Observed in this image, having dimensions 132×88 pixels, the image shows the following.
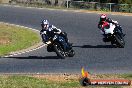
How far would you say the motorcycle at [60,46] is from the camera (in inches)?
781

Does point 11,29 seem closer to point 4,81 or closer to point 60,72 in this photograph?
point 60,72

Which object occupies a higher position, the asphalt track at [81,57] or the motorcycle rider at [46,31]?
the motorcycle rider at [46,31]

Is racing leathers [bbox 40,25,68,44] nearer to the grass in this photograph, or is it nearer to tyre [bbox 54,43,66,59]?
tyre [bbox 54,43,66,59]

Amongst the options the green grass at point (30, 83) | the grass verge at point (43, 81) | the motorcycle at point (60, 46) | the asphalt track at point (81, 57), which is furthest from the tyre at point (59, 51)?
the green grass at point (30, 83)

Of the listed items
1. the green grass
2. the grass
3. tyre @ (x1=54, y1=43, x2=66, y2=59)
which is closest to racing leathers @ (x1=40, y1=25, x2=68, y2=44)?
tyre @ (x1=54, y1=43, x2=66, y2=59)

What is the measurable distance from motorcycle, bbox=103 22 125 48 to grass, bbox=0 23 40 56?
142 inches

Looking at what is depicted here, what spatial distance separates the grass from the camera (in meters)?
22.6

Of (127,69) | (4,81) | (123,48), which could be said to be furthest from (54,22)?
(4,81)

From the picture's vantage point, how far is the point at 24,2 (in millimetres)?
51031

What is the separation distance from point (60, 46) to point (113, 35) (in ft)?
11.8

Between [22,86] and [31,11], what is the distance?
30.9 meters

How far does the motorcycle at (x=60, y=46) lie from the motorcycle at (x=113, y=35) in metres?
3.23

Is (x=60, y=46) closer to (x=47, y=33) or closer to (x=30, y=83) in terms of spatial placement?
(x=47, y=33)

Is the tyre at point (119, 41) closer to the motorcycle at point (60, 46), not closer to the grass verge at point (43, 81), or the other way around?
the motorcycle at point (60, 46)
